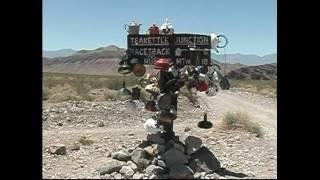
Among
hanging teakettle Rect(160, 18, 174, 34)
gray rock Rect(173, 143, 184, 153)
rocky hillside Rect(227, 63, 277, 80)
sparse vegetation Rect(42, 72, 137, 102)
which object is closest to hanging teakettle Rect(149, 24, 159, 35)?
hanging teakettle Rect(160, 18, 174, 34)

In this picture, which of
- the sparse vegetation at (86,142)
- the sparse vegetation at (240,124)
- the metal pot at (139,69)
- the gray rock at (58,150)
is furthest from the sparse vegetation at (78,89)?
the metal pot at (139,69)

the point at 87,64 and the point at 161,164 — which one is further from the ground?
the point at 87,64

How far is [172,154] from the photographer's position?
6.79 metres

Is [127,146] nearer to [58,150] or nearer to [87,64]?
[58,150]

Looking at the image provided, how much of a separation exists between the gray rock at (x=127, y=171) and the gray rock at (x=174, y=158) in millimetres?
468

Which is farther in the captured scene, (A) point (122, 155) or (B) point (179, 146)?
(A) point (122, 155)

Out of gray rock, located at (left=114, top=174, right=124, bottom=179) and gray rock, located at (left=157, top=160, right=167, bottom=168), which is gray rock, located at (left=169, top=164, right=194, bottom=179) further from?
gray rock, located at (left=114, top=174, right=124, bottom=179)

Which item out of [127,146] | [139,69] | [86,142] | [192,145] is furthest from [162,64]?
[86,142]

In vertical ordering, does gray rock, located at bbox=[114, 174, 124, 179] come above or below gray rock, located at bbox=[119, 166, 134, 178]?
below

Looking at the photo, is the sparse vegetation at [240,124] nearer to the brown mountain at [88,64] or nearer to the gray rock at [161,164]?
the gray rock at [161,164]

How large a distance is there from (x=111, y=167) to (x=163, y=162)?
2.21ft

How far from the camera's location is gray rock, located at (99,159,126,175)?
6727 mm

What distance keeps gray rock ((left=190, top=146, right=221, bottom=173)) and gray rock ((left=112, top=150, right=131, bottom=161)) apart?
0.90 m

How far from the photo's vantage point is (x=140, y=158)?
6.93 meters
